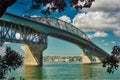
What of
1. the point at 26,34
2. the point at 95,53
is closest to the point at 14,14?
the point at 26,34

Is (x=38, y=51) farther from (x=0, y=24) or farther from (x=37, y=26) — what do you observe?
(x=0, y=24)

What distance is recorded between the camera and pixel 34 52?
10344 centimetres

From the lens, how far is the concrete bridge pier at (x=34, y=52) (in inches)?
4023

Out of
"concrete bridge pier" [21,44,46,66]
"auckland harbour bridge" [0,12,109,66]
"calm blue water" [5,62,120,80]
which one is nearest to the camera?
"calm blue water" [5,62,120,80]

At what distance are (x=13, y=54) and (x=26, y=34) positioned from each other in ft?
269

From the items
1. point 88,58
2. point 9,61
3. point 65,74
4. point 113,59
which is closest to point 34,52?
point 65,74

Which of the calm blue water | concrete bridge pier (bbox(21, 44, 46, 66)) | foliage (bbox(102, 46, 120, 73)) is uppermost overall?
concrete bridge pier (bbox(21, 44, 46, 66))

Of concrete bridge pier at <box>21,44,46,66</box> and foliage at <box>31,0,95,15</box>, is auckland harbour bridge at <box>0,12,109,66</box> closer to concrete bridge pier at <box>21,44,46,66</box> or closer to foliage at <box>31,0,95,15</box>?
concrete bridge pier at <box>21,44,46,66</box>

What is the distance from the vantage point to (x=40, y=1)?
10883 mm

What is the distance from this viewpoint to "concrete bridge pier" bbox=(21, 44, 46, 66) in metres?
102

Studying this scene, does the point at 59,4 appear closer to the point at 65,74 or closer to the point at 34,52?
the point at 65,74

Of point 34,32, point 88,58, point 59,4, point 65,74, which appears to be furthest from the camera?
point 88,58

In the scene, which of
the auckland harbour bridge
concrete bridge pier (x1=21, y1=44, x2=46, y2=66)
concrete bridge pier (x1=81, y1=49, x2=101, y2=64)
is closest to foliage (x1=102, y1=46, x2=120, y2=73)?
the auckland harbour bridge

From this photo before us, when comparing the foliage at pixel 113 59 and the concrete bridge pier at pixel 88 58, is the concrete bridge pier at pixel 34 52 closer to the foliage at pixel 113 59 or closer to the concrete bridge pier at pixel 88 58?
the concrete bridge pier at pixel 88 58
